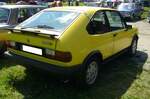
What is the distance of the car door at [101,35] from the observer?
5.27 m

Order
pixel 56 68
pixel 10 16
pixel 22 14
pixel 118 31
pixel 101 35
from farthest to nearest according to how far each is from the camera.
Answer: pixel 22 14
pixel 10 16
pixel 118 31
pixel 101 35
pixel 56 68

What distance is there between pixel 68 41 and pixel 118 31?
2219mm

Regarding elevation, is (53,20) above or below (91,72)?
above

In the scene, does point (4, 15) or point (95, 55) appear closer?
point (95, 55)

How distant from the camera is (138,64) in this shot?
7.40m

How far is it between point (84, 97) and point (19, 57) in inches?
59.6

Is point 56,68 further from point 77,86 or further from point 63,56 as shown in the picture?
point 77,86

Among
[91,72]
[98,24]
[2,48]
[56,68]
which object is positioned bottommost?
[91,72]

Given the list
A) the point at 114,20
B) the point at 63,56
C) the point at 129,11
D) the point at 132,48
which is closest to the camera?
the point at 63,56

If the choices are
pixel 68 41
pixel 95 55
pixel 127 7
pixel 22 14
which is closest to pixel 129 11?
pixel 127 7

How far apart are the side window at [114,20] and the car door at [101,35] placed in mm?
285

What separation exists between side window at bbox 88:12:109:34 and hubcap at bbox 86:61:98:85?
2.19 feet

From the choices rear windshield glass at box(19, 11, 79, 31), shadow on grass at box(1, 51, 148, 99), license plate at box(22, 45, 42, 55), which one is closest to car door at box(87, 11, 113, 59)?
rear windshield glass at box(19, 11, 79, 31)

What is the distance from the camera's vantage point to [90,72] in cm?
540
